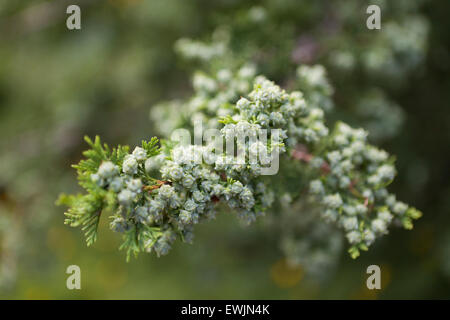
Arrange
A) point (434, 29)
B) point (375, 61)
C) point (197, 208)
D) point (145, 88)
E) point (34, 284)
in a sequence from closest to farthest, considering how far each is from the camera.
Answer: point (197, 208) → point (375, 61) → point (434, 29) → point (145, 88) → point (34, 284)

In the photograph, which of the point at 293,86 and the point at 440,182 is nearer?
the point at 293,86

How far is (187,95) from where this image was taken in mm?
5379

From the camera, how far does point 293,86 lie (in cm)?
343

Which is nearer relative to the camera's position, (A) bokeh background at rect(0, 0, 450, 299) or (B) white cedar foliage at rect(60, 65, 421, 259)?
(B) white cedar foliage at rect(60, 65, 421, 259)

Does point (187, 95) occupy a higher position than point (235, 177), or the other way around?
point (187, 95)

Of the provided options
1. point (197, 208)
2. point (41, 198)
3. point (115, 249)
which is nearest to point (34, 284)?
point (115, 249)

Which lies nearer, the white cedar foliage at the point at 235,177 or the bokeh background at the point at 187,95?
the white cedar foliage at the point at 235,177

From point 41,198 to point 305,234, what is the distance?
12.7ft

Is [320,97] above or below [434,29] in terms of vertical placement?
below

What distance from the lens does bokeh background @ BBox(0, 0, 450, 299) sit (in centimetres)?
427

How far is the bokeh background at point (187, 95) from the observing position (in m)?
4.27

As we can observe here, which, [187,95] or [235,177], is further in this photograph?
[187,95]
